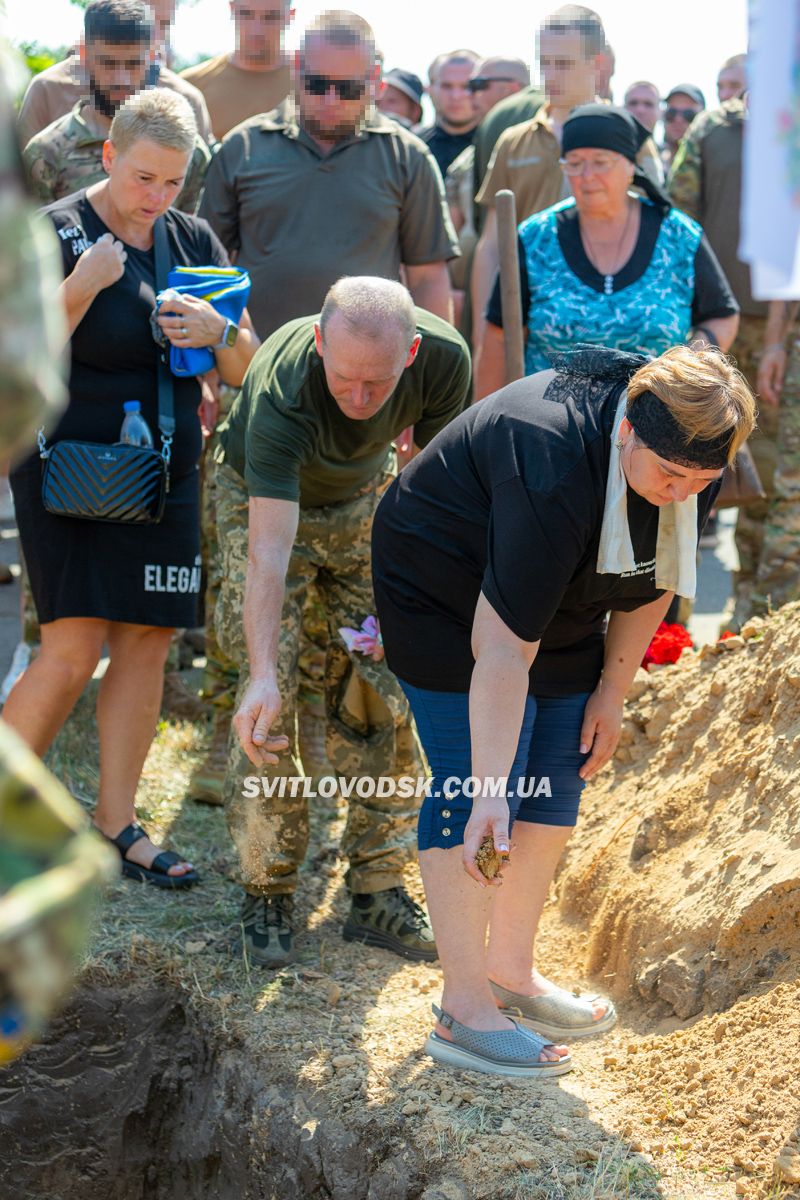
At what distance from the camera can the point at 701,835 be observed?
3.85m

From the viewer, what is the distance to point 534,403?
2.95m

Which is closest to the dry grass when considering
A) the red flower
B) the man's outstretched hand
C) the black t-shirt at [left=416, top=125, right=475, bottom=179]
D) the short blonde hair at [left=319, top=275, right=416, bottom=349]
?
the man's outstretched hand

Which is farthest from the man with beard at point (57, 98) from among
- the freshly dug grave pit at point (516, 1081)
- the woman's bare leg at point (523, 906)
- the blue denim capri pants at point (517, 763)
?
the woman's bare leg at point (523, 906)

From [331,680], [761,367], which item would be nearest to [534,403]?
[331,680]

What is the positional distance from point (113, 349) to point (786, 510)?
3083 mm

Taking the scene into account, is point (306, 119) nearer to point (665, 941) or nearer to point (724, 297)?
point (724, 297)

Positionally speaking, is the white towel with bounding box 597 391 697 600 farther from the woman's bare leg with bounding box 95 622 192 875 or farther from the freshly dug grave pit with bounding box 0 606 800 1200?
the woman's bare leg with bounding box 95 622 192 875

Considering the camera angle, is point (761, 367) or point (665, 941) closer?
point (665, 941)

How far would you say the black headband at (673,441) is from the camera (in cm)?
271

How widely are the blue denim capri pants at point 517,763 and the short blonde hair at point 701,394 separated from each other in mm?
852

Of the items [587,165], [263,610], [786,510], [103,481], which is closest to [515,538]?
[263,610]

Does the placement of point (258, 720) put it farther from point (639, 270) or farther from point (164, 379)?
point (639, 270)

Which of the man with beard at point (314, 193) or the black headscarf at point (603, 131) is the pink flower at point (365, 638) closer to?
the man with beard at point (314, 193)

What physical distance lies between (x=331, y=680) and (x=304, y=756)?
942mm
